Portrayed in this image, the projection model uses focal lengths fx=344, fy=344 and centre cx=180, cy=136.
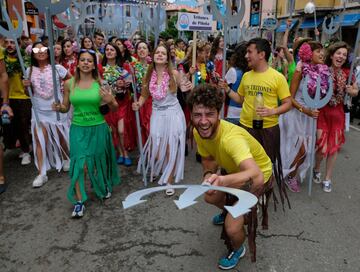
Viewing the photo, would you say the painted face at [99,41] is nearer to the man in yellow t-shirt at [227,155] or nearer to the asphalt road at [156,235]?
the asphalt road at [156,235]

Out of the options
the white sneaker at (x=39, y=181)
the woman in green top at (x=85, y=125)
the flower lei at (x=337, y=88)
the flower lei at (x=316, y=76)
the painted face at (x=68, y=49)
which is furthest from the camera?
the painted face at (x=68, y=49)

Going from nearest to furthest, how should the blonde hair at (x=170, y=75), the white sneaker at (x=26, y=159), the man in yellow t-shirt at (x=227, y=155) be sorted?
the man in yellow t-shirt at (x=227, y=155) < the blonde hair at (x=170, y=75) < the white sneaker at (x=26, y=159)

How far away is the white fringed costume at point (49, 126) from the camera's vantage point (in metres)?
4.25

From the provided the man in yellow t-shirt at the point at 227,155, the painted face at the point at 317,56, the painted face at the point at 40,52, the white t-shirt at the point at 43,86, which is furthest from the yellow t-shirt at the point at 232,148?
the painted face at the point at 40,52

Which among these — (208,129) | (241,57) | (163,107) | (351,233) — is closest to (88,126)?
(163,107)

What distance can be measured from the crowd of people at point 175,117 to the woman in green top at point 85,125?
0.4 inches

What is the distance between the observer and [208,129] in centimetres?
226

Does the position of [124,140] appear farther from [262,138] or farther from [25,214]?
[262,138]

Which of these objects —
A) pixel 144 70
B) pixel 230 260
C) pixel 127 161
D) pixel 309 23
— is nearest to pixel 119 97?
pixel 144 70

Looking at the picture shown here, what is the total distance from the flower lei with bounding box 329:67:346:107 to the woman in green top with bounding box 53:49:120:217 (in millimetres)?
2456

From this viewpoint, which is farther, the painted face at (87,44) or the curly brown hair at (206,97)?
the painted face at (87,44)

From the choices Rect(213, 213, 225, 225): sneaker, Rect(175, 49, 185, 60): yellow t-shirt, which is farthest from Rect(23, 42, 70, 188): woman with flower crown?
Rect(175, 49, 185, 60): yellow t-shirt

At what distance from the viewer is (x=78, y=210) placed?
3.40 meters

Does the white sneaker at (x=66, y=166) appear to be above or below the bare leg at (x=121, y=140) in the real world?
below
